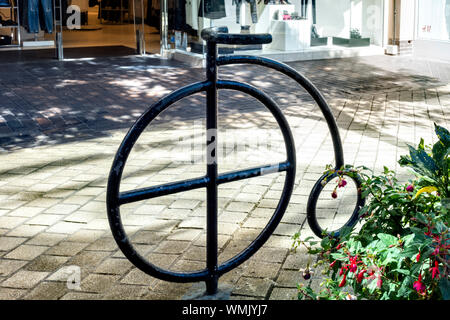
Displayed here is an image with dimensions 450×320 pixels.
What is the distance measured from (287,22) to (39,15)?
5.34 m

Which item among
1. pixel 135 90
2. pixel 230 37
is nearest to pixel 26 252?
pixel 230 37

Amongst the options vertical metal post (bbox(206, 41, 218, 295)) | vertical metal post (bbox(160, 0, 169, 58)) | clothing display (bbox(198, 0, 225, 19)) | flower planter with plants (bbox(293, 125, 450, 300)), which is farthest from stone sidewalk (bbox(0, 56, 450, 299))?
vertical metal post (bbox(160, 0, 169, 58))

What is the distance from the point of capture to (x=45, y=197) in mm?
4707

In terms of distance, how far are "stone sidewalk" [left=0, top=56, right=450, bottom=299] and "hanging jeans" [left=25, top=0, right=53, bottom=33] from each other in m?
2.80

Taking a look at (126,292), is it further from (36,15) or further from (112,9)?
(112,9)

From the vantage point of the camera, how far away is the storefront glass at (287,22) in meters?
12.6

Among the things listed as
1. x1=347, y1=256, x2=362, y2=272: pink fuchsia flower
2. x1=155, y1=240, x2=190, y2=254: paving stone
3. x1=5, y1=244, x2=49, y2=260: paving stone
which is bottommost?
x1=155, y1=240, x2=190, y2=254: paving stone

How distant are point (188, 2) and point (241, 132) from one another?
22.8 feet

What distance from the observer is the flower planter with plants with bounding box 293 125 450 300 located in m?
1.94

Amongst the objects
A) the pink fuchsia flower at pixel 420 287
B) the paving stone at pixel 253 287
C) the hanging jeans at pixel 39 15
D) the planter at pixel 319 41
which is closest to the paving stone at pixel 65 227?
the paving stone at pixel 253 287

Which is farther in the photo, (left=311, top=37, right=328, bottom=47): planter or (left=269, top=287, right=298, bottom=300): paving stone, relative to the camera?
(left=311, top=37, right=328, bottom=47): planter

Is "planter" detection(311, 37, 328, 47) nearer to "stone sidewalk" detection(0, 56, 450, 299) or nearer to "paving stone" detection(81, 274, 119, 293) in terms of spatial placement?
"stone sidewalk" detection(0, 56, 450, 299)
